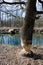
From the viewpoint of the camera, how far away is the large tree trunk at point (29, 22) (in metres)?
6.97

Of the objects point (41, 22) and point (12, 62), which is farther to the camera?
point (41, 22)

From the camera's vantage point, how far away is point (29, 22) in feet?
23.1

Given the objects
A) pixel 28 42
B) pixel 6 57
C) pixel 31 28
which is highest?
pixel 31 28

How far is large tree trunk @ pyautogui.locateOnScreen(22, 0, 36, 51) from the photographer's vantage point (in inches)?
275

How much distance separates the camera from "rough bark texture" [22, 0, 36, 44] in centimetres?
697

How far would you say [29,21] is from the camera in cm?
703

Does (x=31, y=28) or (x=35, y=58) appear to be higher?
(x=31, y=28)

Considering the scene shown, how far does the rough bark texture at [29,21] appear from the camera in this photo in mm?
6973

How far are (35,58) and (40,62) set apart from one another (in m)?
0.55

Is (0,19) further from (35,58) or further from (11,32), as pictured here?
(35,58)

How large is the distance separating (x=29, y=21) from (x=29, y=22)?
0.12ft

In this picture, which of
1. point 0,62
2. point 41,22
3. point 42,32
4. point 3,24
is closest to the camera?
point 0,62

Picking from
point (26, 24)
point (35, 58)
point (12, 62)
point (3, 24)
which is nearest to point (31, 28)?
point (26, 24)

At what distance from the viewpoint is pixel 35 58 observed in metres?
6.79
